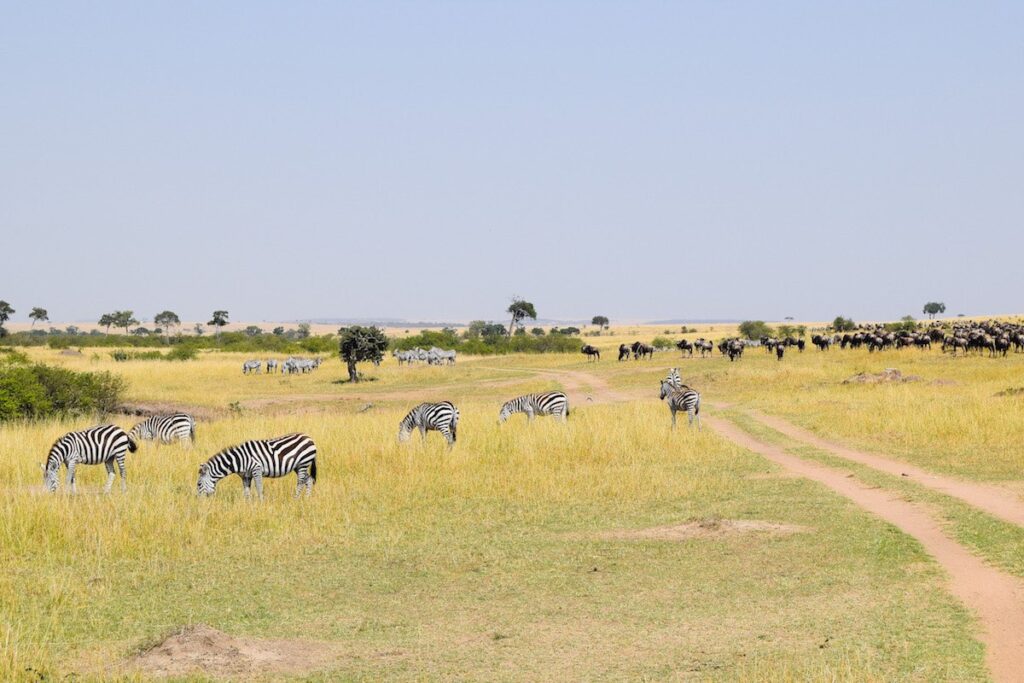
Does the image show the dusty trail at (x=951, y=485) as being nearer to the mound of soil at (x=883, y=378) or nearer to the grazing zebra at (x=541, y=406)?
the grazing zebra at (x=541, y=406)

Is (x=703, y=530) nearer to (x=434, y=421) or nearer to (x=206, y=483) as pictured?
(x=206, y=483)

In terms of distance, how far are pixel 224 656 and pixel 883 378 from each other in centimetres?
3521

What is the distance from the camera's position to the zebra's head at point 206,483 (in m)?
16.8

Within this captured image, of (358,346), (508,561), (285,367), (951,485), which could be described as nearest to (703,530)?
(508,561)

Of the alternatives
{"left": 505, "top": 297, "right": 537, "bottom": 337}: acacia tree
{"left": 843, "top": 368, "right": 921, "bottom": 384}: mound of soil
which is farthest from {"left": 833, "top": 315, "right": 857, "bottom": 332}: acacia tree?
{"left": 843, "top": 368, "right": 921, "bottom": 384}: mound of soil

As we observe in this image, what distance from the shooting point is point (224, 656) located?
29.3ft

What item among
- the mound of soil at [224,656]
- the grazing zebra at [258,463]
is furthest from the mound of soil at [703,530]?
the mound of soil at [224,656]

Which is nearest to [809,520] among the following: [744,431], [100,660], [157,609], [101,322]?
[157,609]

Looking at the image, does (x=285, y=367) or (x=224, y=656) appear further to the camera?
(x=285, y=367)

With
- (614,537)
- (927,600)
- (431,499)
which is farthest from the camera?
(431,499)

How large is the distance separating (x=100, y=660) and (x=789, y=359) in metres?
55.3

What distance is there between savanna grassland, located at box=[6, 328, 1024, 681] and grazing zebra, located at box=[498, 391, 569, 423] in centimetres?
185

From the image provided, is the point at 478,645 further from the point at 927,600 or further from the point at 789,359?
the point at 789,359

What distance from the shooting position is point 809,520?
15.3 metres
